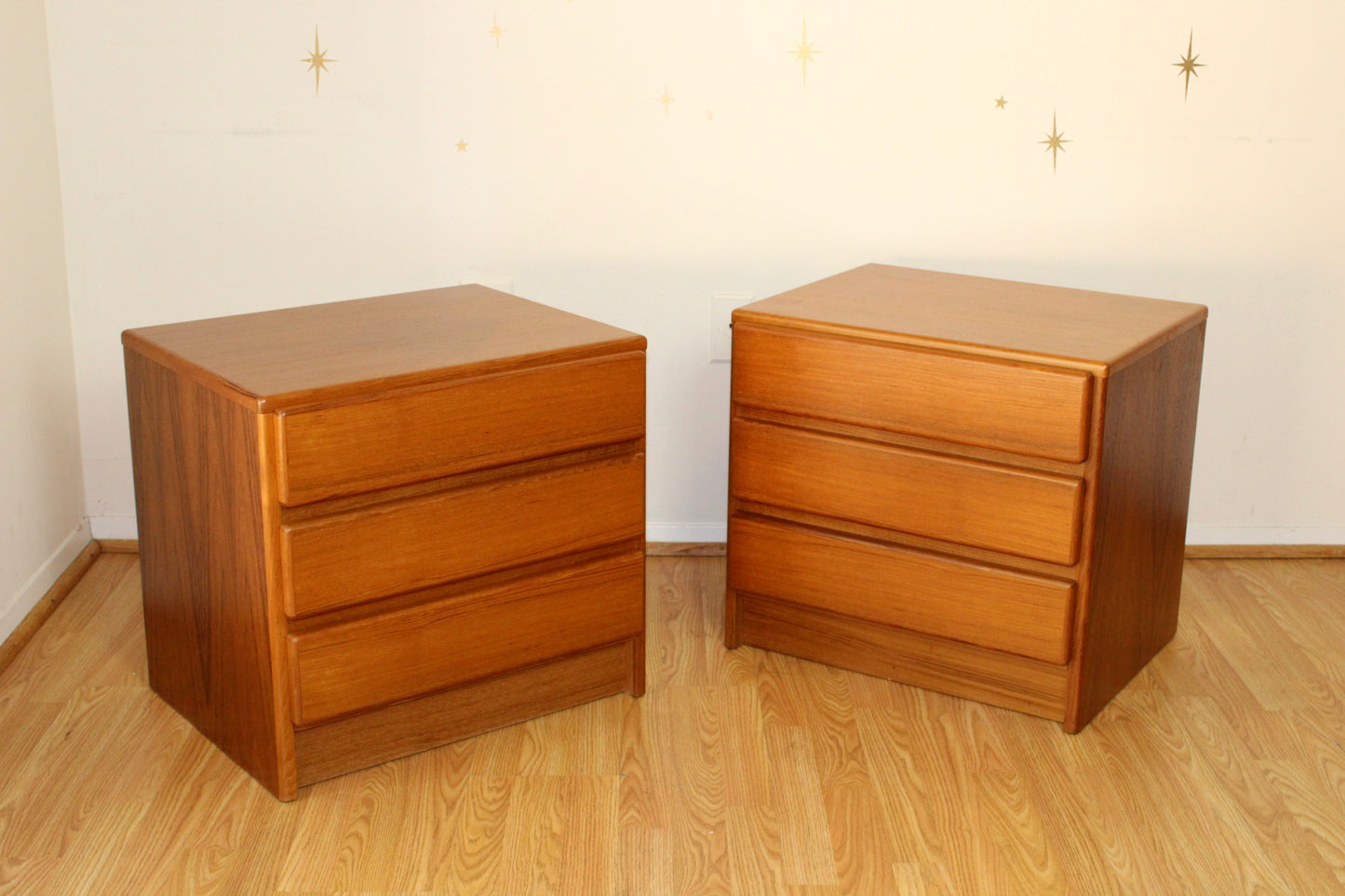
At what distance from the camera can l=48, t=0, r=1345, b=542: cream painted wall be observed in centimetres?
224

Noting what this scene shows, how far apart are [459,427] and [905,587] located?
0.67 meters

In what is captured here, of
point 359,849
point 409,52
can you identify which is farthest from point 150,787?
point 409,52

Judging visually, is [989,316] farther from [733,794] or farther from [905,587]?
[733,794]

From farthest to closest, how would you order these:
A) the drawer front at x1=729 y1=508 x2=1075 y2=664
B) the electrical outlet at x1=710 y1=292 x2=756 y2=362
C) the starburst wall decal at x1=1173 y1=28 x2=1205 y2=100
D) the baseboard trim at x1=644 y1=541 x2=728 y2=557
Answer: the baseboard trim at x1=644 y1=541 x2=728 y2=557 → the electrical outlet at x1=710 y1=292 x2=756 y2=362 → the starburst wall decal at x1=1173 y1=28 x2=1205 y2=100 → the drawer front at x1=729 y1=508 x2=1075 y2=664

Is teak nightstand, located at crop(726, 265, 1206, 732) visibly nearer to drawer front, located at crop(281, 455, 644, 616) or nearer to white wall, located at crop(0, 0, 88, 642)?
drawer front, located at crop(281, 455, 644, 616)

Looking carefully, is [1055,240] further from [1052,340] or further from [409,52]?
[409,52]

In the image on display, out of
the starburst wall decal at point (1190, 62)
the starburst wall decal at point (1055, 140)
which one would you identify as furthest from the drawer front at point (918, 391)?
the starburst wall decal at point (1190, 62)

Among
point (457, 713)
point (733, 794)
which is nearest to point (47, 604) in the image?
point (457, 713)

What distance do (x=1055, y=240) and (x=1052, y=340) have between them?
639 mm

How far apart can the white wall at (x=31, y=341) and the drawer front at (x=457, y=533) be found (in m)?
0.74

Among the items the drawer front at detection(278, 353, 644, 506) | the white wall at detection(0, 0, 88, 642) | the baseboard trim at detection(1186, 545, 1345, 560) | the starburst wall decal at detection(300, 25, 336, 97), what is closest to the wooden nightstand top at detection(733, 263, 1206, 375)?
the drawer front at detection(278, 353, 644, 506)

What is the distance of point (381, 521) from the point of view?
1.59 m

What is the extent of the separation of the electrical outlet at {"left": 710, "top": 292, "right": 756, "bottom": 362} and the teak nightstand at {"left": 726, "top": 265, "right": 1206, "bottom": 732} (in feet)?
1.15

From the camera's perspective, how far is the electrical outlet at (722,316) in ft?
7.80
